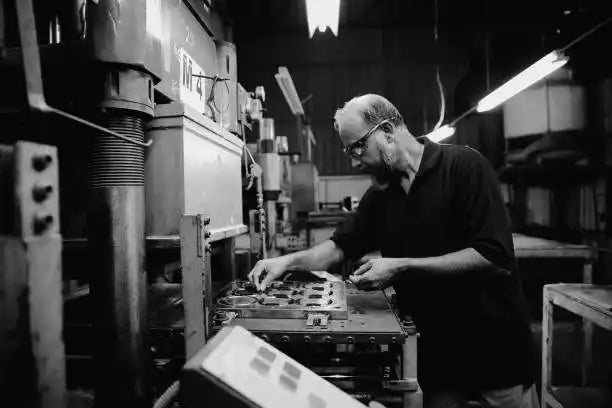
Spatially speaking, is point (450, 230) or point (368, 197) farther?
point (368, 197)

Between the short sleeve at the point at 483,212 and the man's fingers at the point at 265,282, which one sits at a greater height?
the short sleeve at the point at 483,212

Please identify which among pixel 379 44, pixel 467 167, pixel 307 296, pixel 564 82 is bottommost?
pixel 307 296

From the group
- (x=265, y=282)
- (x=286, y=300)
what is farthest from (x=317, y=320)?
(x=265, y=282)

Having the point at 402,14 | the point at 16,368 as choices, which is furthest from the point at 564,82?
the point at 16,368

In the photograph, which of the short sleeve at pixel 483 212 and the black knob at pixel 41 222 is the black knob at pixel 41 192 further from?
the short sleeve at pixel 483 212

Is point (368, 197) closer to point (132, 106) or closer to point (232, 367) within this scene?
point (132, 106)

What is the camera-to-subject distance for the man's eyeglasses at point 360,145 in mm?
1826

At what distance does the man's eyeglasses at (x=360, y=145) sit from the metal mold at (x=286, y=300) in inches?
24.7

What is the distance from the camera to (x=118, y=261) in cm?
122

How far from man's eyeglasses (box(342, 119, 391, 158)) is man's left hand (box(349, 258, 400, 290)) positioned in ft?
1.67

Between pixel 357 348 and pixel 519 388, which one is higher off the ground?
pixel 357 348

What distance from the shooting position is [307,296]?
1808 mm

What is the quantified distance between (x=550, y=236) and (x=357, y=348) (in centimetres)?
535

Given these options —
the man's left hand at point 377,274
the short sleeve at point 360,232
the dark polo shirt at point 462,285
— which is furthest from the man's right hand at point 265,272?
the dark polo shirt at point 462,285
